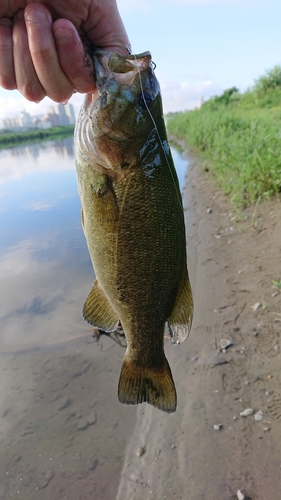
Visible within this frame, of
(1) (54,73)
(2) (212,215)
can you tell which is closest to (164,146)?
(1) (54,73)

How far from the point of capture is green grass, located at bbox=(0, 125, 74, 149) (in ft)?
199

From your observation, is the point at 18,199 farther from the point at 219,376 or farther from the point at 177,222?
the point at 177,222

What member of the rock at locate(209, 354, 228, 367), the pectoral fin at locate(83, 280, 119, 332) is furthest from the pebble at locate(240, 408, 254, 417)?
the pectoral fin at locate(83, 280, 119, 332)

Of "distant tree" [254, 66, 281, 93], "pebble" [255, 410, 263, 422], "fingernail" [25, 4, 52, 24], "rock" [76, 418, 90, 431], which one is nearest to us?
"fingernail" [25, 4, 52, 24]

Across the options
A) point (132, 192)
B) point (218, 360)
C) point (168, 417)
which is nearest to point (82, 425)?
point (168, 417)

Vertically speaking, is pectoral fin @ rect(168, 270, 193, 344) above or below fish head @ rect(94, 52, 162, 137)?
below

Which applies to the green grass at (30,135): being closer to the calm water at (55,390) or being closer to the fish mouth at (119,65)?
the calm water at (55,390)

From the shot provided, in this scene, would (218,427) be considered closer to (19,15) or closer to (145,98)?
(145,98)

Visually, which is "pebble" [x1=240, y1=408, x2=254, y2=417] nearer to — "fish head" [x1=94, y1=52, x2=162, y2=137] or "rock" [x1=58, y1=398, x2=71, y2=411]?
"rock" [x1=58, y1=398, x2=71, y2=411]

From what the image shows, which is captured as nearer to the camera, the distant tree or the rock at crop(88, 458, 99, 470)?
the rock at crop(88, 458, 99, 470)

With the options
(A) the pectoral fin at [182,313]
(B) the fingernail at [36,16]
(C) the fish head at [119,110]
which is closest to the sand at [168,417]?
(A) the pectoral fin at [182,313]

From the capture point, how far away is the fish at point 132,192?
5.35ft

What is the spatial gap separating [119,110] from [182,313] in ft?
3.49

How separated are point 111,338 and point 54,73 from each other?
12.3 feet
